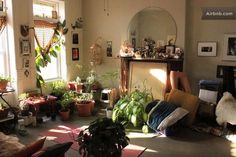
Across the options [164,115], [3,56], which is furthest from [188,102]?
[3,56]

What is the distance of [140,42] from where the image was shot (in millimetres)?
6375

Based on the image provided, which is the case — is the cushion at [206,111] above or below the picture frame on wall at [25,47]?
below

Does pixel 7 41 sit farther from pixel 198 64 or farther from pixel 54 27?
pixel 198 64

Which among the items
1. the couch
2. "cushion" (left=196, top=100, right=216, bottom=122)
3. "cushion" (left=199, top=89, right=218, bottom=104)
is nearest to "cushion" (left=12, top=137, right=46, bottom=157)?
the couch

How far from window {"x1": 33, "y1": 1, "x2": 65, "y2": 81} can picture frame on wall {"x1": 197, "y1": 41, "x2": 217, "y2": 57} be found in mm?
3158

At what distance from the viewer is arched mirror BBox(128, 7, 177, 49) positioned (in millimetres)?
6023

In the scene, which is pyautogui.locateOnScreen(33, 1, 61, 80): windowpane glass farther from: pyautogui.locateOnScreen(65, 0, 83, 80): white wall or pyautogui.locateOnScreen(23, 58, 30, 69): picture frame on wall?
pyautogui.locateOnScreen(23, 58, 30, 69): picture frame on wall

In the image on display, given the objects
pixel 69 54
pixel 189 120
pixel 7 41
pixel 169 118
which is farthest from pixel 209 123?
pixel 7 41

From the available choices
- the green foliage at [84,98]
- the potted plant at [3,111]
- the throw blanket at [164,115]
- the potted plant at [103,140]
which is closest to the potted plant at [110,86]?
the green foliage at [84,98]

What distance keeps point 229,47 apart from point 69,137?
3674 millimetres

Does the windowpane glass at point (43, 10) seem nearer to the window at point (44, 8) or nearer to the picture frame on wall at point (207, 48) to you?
the window at point (44, 8)

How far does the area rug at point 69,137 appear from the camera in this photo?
3959mm

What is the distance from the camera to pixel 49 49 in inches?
239

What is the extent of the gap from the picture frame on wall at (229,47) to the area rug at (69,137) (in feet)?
9.40
